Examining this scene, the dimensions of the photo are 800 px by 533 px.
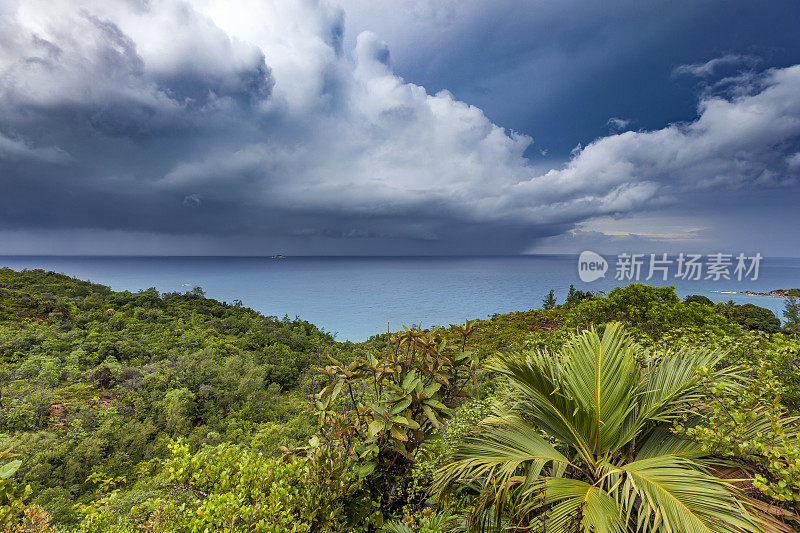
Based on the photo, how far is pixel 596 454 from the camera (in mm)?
2463

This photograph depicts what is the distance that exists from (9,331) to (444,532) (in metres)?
14.5

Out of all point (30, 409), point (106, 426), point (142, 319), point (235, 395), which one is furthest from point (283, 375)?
point (142, 319)

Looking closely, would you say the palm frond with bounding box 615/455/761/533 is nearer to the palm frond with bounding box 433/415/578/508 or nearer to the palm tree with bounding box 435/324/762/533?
the palm tree with bounding box 435/324/762/533

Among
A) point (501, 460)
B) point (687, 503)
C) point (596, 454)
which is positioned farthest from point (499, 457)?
point (687, 503)

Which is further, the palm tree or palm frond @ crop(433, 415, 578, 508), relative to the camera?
palm frond @ crop(433, 415, 578, 508)

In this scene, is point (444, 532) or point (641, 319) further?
point (641, 319)

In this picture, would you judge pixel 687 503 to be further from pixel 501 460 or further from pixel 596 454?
pixel 501 460

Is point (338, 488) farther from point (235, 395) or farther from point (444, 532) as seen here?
point (235, 395)

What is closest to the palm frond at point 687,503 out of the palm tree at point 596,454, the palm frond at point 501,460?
the palm tree at point 596,454

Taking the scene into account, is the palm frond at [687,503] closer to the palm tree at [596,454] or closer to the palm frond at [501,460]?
the palm tree at [596,454]

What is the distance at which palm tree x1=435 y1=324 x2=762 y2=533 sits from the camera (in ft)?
5.86

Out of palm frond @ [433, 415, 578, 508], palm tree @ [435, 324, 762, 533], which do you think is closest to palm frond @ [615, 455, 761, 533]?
palm tree @ [435, 324, 762, 533]

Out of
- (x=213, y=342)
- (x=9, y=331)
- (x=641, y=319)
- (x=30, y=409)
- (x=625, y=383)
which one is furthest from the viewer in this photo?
(x=213, y=342)

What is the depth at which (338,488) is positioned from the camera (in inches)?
85.2
